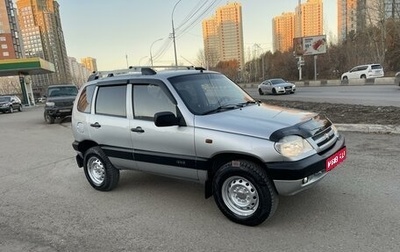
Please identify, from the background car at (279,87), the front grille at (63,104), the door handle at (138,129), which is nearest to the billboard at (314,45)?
the background car at (279,87)

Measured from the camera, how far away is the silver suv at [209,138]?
3537mm

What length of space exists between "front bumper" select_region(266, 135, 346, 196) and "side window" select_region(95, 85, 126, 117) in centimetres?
242

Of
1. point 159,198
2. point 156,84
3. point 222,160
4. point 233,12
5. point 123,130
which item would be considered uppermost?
point 233,12

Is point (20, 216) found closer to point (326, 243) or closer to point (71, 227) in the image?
point (71, 227)

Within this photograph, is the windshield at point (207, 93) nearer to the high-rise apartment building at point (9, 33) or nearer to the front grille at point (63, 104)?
the front grille at point (63, 104)

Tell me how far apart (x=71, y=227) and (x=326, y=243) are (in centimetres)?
298

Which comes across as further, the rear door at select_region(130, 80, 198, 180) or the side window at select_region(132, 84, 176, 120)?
the side window at select_region(132, 84, 176, 120)

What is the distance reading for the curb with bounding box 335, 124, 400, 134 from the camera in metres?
7.58

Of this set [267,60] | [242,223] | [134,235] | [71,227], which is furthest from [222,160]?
[267,60]

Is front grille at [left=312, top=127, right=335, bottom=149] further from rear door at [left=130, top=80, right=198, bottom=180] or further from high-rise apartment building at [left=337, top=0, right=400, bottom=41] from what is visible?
high-rise apartment building at [left=337, top=0, right=400, bottom=41]

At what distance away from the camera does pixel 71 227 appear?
13.3ft

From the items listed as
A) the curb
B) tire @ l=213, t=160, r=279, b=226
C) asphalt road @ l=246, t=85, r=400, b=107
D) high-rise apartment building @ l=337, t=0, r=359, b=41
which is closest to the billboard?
high-rise apartment building @ l=337, t=0, r=359, b=41

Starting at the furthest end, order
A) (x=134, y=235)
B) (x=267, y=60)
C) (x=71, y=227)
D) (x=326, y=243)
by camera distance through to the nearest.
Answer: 1. (x=267, y=60)
2. (x=71, y=227)
3. (x=134, y=235)
4. (x=326, y=243)

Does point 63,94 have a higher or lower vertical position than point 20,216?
higher
